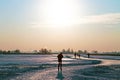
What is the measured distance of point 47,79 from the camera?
86.1 ft

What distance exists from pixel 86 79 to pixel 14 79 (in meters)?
7.06

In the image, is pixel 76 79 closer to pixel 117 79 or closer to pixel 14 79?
pixel 117 79

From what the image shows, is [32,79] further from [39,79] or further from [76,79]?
[76,79]

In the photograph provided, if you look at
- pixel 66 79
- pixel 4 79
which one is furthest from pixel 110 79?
pixel 4 79

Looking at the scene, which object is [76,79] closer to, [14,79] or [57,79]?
[57,79]

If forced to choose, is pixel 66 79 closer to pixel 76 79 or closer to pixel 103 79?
pixel 76 79

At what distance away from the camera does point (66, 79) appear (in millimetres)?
26344

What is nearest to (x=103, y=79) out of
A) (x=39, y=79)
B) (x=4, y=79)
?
(x=39, y=79)

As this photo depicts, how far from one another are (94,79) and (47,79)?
465cm

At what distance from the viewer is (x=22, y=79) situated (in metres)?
26.2

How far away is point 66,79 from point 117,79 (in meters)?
5.21

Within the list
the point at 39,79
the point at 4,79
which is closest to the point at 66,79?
the point at 39,79

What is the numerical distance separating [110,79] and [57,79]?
5.35 metres

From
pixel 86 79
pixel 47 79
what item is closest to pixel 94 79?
pixel 86 79
